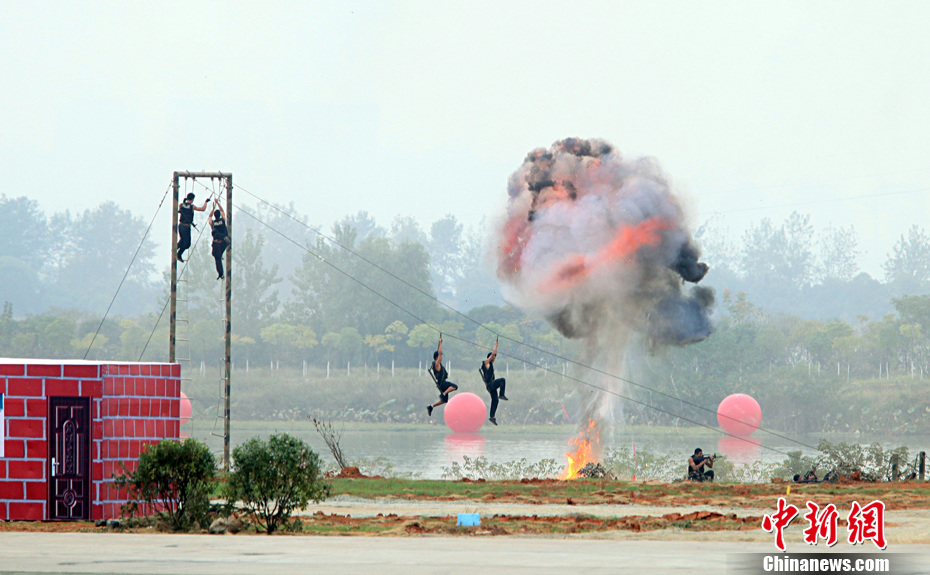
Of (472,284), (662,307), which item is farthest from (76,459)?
(472,284)

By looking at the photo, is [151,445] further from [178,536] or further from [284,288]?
[284,288]

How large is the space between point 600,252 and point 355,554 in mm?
25300

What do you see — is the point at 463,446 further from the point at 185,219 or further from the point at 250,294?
the point at 250,294

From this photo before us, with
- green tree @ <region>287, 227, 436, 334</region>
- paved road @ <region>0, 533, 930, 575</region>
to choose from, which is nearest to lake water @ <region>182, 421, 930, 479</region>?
green tree @ <region>287, 227, 436, 334</region>

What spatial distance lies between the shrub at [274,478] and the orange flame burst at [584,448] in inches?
783

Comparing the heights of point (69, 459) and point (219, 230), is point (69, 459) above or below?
below

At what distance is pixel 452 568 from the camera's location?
16.3 meters

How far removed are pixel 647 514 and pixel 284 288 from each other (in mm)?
160550

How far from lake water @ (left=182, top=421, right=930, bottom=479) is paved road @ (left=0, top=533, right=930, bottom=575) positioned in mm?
22127

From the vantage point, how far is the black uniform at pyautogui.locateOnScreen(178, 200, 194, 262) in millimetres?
35250

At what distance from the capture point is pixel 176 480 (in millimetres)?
22141

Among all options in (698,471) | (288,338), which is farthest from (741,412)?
(288,338)

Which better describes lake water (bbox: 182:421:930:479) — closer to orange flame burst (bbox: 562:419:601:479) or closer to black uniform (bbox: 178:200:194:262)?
orange flame burst (bbox: 562:419:601:479)

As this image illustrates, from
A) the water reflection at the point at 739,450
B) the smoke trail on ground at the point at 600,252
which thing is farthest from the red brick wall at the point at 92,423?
the water reflection at the point at 739,450
